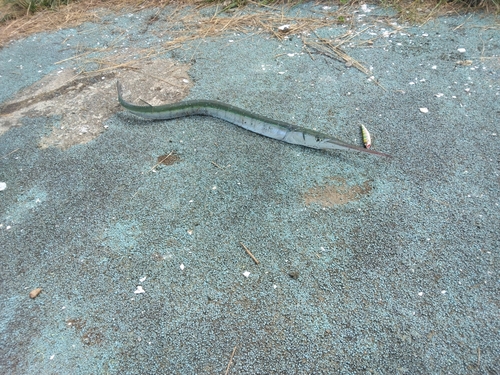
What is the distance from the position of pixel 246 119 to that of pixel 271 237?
3.57 feet

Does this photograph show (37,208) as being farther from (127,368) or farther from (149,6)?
(149,6)

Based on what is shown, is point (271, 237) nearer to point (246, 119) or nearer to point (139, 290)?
point (139, 290)

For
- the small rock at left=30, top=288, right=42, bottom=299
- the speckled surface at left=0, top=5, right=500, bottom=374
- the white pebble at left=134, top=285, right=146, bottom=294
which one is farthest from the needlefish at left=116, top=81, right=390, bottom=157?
the small rock at left=30, top=288, right=42, bottom=299

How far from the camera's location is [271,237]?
2164 millimetres

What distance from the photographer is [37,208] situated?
2479 mm

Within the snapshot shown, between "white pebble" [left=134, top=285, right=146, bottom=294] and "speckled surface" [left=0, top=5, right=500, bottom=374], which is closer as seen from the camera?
"speckled surface" [left=0, top=5, right=500, bottom=374]

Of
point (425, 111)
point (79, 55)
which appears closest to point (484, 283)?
point (425, 111)

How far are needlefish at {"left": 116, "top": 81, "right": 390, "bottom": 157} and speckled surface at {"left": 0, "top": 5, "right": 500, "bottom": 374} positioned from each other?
0.08 meters

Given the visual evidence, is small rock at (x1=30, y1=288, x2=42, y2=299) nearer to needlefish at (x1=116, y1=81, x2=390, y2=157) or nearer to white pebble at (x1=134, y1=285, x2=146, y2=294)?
white pebble at (x1=134, y1=285, x2=146, y2=294)

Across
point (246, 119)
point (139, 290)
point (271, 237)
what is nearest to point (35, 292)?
point (139, 290)

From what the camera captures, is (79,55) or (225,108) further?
(79,55)

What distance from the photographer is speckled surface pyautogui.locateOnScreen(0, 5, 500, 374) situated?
5.69 ft

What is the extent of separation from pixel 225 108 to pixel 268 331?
1806mm

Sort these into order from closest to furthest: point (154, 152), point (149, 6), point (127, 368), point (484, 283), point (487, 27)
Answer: point (127, 368) → point (484, 283) → point (154, 152) → point (487, 27) → point (149, 6)
